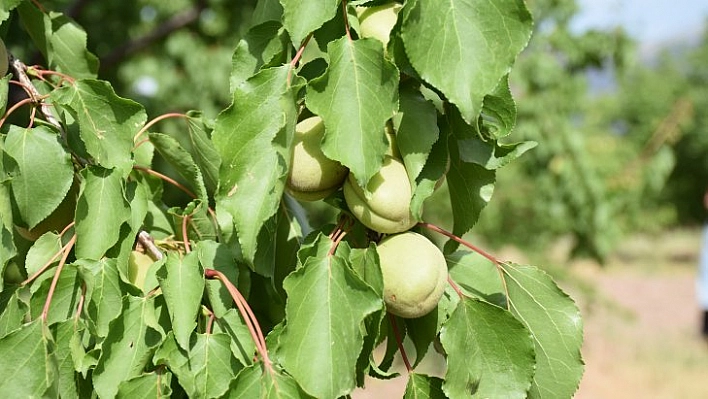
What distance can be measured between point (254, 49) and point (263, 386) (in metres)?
0.37

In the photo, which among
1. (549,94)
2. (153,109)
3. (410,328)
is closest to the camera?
(410,328)

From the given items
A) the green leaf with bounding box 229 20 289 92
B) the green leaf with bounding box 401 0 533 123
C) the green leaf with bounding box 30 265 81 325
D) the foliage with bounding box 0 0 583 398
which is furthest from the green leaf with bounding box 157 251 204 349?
the green leaf with bounding box 401 0 533 123

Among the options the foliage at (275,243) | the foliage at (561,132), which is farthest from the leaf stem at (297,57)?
the foliage at (561,132)

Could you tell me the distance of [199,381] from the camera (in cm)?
81

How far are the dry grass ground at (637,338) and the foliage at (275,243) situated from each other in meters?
3.80

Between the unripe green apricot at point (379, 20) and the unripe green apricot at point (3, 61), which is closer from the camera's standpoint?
the unripe green apricot at point (379, 20)

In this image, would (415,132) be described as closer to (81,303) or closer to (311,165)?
(311,165)

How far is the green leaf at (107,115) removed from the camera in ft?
2.99

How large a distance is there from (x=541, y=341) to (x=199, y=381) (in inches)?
14.5

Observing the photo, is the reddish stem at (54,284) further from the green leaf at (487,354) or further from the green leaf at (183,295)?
the green leaf at (487,354)

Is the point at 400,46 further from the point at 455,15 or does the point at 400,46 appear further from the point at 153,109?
the point at 153,109

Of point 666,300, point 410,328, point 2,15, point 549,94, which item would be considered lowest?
point 666,300

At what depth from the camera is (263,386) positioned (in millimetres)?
775

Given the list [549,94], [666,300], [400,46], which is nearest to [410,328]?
[400,46]
